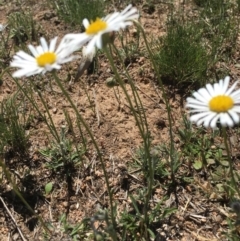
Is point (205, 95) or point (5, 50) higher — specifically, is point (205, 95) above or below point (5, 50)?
below

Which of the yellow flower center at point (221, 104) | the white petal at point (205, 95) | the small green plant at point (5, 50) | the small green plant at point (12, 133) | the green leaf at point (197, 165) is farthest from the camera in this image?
the small green plant at point (5, 50)

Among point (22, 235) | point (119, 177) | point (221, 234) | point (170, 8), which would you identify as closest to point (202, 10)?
point (170, 8)

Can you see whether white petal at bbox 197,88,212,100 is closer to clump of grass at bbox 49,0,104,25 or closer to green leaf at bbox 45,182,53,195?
green leaf at bbox 45,182,53,195

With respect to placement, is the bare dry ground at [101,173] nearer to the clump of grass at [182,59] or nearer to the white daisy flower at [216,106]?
the clump of grass at [182,59]

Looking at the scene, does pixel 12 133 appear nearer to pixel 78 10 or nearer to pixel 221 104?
pixel 78 10

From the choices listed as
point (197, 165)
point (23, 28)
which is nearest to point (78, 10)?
point (23, 28)

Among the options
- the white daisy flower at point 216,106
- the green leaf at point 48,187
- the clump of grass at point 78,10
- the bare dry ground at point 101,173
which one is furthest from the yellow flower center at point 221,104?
the clump of grass at point 78,10
